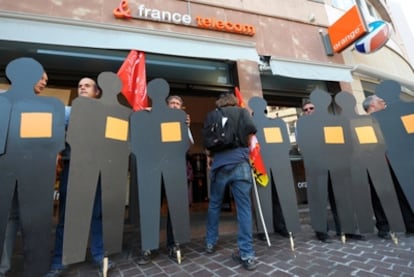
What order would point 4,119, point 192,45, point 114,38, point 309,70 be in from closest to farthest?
point 4,119, point 114,38, point 192,45, point 309,70

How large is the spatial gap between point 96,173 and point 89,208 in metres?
0.29

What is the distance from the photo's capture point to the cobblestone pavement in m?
1.80

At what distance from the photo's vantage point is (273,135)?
2719 mm

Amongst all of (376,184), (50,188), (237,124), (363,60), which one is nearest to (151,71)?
(237,124)

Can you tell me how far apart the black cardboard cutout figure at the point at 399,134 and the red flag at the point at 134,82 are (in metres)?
2.89

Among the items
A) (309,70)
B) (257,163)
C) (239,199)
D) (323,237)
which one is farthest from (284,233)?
(309,70)

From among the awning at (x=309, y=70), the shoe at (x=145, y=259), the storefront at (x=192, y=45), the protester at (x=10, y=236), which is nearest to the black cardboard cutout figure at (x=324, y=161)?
the storefront at (x=192, y=45)

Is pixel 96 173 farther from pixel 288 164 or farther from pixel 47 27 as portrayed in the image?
pixel 47 27

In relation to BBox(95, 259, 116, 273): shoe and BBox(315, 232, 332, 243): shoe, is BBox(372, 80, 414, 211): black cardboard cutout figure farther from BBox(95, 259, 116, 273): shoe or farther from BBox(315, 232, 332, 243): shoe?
BBox(95, 259, 116, 273): shoe

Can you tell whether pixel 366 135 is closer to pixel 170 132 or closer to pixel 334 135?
pixel 334 135

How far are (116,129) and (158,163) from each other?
51 cm

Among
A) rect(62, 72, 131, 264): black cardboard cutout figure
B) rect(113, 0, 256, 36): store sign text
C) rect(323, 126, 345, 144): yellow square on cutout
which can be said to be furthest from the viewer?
rect(113, 0, 256, 36): store sign text

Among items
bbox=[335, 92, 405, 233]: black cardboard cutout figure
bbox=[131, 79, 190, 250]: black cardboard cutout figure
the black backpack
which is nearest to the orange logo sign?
bbox=[335, 92, 405, 233]: black cardboard cutout figure

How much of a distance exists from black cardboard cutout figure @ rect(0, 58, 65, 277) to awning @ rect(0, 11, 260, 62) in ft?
4.35
